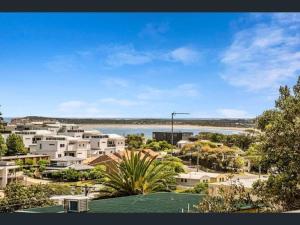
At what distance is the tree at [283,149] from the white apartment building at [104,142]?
662 inches

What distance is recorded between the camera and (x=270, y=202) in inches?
217

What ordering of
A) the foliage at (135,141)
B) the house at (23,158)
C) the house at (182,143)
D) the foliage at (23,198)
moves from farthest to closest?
the foliage at (135,141)
the house at (182,143)
the house at (23,158)
the foliage at (23,198)

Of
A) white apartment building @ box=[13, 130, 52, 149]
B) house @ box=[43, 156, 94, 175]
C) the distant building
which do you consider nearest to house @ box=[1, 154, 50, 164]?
→ house @ box=[43, 156, 94, 175]

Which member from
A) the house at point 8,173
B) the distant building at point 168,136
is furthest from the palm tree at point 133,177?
the distant building at point 168,136

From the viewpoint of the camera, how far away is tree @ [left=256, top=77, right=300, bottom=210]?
530 centimetres

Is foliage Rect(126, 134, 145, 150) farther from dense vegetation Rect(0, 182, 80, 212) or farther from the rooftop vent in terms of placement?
the rooftop vent

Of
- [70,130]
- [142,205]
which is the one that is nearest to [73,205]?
[142,205]

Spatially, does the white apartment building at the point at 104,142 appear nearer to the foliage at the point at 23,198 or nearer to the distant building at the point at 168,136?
the distant building at the point at 168,136

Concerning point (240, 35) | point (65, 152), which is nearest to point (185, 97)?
point (240, 35)

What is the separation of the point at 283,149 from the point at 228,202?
3.12 feet

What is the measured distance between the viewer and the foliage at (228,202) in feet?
15.9

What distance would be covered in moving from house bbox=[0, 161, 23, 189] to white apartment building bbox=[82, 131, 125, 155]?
6491mm

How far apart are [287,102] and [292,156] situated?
2.20ft
